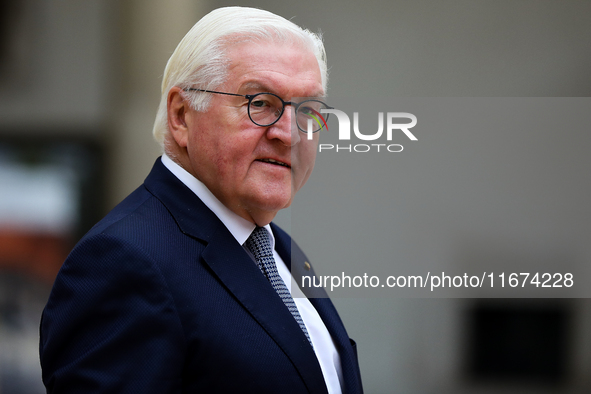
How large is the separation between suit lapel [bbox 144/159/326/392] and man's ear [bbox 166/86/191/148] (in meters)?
0.12

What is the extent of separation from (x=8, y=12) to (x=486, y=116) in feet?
9.79

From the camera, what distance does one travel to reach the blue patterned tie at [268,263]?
1.37 metres

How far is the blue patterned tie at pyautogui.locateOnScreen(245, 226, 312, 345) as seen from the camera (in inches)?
53.9

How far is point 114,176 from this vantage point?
11.1 ft

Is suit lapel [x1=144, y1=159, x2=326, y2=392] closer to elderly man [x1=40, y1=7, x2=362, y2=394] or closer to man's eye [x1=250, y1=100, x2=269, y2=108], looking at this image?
elderly man [x1=40, y1=7, x2=362, y2=394]

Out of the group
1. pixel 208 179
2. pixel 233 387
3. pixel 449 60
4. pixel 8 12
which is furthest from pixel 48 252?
pixel 449 60

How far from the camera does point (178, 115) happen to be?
4.81ft

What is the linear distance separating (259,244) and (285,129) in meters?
0.33

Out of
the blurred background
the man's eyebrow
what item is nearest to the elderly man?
the man's eyebrow

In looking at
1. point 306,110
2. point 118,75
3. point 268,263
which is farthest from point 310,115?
point 118,75

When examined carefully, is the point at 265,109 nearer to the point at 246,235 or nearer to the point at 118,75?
the point at 246,235

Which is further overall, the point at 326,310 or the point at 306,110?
the point at 326,310

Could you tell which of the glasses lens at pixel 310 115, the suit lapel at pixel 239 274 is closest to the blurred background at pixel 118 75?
the glasses lens at pixel 310 115

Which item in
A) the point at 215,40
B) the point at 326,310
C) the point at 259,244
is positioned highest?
the point at 215,40
